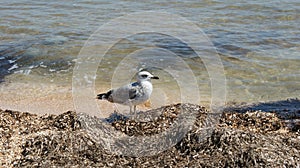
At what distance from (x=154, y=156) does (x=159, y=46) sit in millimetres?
6121

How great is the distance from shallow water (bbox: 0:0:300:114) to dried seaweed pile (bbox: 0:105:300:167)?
1.89 metres

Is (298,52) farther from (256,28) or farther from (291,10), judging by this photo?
(291,10)

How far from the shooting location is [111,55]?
1048cm

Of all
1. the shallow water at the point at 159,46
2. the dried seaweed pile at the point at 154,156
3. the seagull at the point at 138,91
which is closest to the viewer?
the dried seaweed pile at the point at 154,156

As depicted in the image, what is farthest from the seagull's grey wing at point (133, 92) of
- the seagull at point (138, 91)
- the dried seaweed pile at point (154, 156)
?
the dried seaweed pile at point (154, 156)

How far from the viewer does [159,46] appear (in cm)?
1109

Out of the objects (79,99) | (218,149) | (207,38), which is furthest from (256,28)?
(218,149)

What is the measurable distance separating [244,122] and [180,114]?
3.22 feet

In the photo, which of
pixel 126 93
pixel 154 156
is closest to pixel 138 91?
pixel 126 93

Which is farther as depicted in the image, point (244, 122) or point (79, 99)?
point (79, 99)

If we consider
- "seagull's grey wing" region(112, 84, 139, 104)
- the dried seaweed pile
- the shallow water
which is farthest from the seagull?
the shallow water

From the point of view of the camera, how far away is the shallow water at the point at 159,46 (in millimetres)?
8633

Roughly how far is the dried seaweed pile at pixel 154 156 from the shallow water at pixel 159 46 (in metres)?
1.89

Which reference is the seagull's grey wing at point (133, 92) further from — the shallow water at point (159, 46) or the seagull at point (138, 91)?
the shallow water at point (159, 46)
